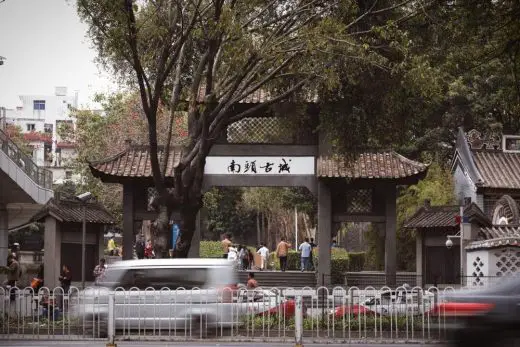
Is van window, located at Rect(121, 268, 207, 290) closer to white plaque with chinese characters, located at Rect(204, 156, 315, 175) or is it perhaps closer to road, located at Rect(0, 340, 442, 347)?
road, located at Rect(0, 340, 442, 347)

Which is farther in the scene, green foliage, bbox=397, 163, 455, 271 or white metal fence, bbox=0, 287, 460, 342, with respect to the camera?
green foliage, bbox=397, 163, 455, 271

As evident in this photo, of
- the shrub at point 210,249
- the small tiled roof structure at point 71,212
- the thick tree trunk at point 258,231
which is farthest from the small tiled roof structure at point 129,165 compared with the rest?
the thick tree trunk at point 258,231

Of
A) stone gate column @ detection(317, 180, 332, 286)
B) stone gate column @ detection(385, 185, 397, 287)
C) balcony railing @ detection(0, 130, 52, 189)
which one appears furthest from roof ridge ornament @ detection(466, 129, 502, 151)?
balcony railing @ detection(0, 130, 52, 189)

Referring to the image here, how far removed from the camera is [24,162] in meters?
33.8

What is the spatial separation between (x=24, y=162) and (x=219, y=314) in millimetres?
14666

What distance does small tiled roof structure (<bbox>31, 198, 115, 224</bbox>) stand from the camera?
→ 30234mm

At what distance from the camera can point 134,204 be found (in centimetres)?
3262

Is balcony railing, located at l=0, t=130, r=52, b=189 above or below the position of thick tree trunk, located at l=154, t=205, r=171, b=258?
above

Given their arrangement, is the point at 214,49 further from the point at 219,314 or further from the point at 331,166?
the point at 331,166

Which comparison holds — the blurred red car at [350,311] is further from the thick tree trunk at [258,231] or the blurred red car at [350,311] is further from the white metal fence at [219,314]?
the thick tree trunk at [258,231]

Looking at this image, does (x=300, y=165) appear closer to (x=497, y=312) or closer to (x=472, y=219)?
(x=472, y=219)

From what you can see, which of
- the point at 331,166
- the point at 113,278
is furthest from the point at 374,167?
the point at 113,278

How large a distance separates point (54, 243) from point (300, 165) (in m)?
7.83

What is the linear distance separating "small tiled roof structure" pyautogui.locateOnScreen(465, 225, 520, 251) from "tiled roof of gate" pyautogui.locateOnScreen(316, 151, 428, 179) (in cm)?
523
